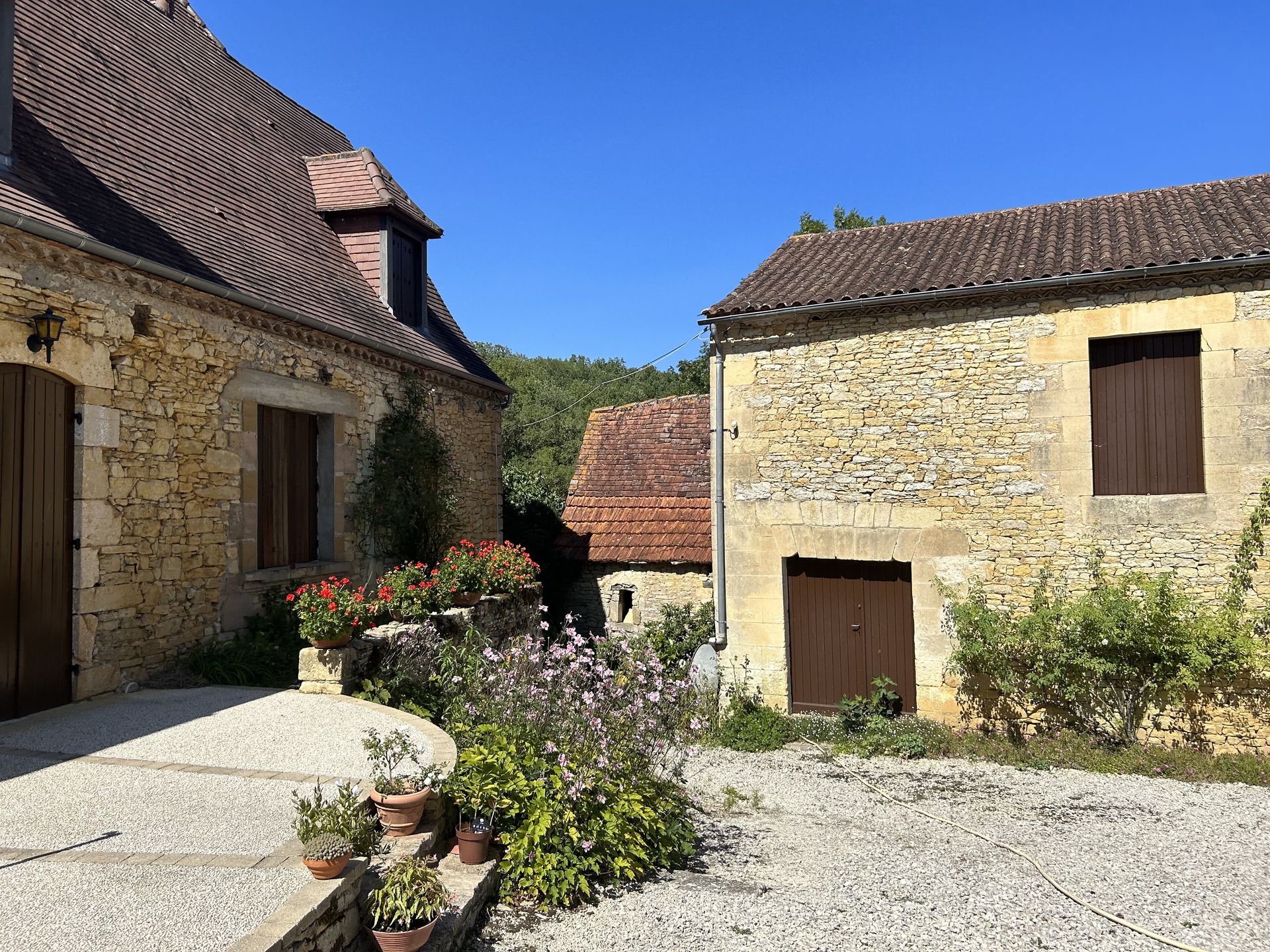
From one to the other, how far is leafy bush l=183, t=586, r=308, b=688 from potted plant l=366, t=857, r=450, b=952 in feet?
12.4

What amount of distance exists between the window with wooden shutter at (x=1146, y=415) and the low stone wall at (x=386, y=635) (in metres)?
6.40

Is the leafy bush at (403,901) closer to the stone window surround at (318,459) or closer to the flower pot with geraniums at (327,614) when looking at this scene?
the flower pot with geraniums at (327,614)

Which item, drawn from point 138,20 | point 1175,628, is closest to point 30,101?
point 138,20

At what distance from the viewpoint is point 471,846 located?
14.6 feet

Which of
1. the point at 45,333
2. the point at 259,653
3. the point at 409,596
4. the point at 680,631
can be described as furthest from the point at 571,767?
the point at 680,631

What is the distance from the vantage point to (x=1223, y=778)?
23.8 feet

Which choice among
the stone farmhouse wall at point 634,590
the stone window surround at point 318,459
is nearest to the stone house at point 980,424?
the stone farmhouse wall at point 634,590

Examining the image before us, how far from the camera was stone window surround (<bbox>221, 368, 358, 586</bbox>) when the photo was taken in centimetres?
766

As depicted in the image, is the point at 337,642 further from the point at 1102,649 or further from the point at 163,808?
the point at 1102,649

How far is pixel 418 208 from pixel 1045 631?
31.7 feet

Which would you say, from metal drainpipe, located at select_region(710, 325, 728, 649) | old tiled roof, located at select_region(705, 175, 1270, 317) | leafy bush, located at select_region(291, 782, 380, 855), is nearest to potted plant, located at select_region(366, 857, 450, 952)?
leafy bush, located at select_region(291, 782, 380, 855)

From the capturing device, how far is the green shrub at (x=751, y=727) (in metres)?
8.60

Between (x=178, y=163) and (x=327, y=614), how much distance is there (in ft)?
18.2

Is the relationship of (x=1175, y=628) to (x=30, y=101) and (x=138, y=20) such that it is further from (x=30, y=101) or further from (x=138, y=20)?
(x=138, y=20)
